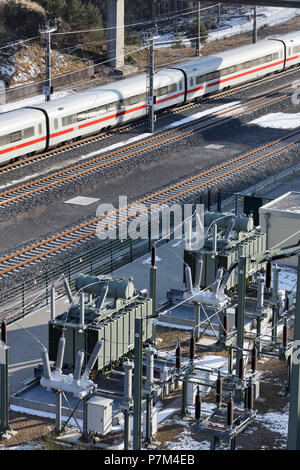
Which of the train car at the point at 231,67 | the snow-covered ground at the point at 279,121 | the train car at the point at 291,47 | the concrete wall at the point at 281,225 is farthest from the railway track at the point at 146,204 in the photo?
the train car at the point at 291,47

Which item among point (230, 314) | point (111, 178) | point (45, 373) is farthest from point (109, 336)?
point (111, 178)

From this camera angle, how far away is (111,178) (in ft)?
168

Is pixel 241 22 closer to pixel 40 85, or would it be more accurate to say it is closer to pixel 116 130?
pixel 40 85

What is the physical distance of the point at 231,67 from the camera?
6975 centimetres

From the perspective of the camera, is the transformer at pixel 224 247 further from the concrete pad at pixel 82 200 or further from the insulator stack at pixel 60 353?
the concrete pad at pixel 82 200

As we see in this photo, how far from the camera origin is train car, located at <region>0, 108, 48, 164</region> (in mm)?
50312

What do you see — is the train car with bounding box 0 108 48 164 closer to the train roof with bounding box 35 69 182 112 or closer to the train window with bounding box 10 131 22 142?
the train window with bounding box 10 131 22 142

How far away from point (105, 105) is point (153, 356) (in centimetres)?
3191

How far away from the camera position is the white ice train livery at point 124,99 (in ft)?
170

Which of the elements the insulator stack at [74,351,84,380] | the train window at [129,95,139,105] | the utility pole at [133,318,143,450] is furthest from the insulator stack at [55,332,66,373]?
the train window at [129,95,139,105]
